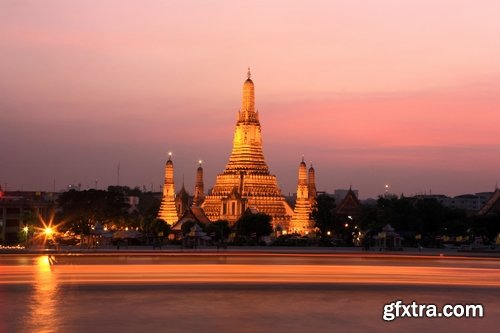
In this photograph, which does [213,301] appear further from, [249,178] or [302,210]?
[249,178]

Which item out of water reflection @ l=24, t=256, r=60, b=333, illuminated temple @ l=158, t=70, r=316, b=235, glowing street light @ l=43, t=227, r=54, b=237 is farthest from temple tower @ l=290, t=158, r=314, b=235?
water reflection @ l=24, t=256, r=60, b=333

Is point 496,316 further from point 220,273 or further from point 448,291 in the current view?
point 220,273

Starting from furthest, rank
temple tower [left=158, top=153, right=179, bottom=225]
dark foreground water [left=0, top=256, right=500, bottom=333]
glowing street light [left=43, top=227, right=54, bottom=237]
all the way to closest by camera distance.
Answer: temple tower [left=158, top=153, right=179, bottom=225]
glowing street light [left=43, top=227, right=54, bottom=237]
dark foreground water [left=0, top=256, right=500, bottom=333]

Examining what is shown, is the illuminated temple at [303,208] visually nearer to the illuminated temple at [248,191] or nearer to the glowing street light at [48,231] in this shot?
the illuminated temple at [248,191]

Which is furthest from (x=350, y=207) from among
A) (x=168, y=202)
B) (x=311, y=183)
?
(x=168, y=202)

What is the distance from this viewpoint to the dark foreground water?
58.1 ft

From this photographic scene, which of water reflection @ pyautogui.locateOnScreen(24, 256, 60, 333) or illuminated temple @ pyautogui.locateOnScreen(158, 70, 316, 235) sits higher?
illuminated temple @ pyautogui.locateOnScreen(158, 70, 316, 235)

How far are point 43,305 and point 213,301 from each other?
429cm

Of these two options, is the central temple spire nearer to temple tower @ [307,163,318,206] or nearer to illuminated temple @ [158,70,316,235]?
illuminated temple @ [158,70,316,235]

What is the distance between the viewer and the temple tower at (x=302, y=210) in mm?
97438

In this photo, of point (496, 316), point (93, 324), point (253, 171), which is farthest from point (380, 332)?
point (253, 171)

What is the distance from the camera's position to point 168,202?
97.2m

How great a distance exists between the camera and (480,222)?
272 feet

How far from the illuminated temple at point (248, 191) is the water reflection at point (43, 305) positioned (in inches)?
2580
